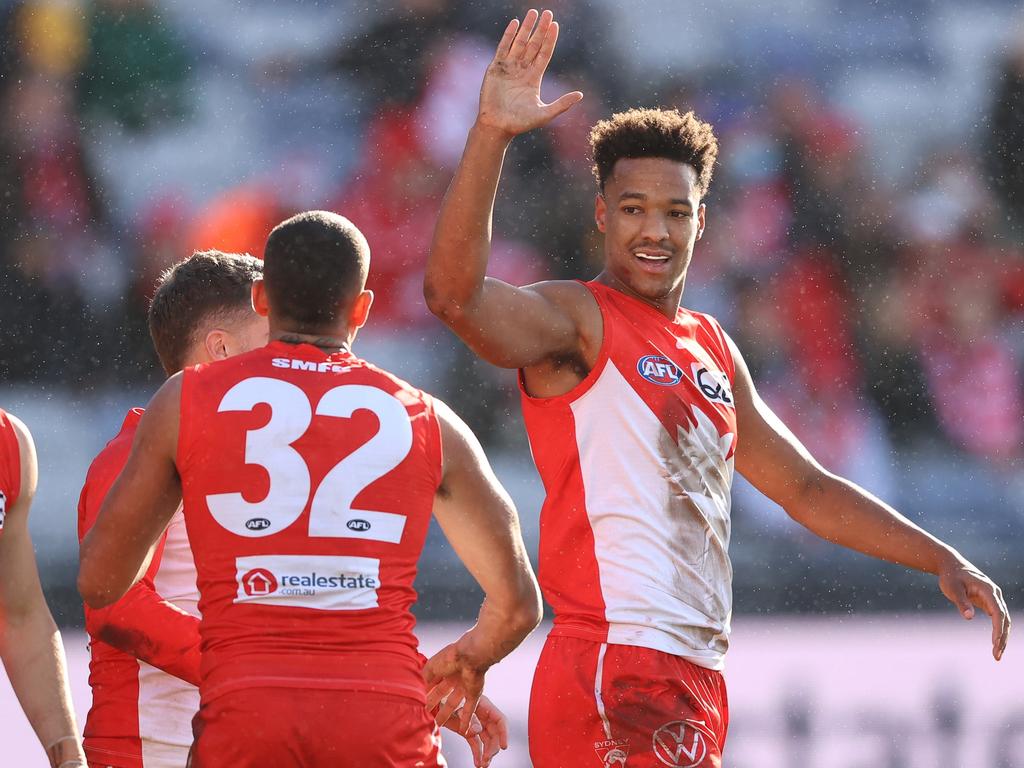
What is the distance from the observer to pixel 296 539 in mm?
2504

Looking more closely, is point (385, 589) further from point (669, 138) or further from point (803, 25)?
point (803, 25)

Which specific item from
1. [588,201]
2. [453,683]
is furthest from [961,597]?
[588,201]

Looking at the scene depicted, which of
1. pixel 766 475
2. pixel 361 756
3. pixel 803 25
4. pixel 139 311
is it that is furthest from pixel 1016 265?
pixel 361 756

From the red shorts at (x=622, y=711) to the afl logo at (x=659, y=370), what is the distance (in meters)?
0.68

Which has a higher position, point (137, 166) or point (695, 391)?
point (137, 166)

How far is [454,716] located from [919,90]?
8.97 meters

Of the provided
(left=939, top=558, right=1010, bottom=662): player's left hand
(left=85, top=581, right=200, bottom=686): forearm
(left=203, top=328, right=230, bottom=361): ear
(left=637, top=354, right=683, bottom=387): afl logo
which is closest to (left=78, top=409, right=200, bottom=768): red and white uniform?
(left=85, top=581, right=200, bottom=686): forearm

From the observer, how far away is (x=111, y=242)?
9438 millimetres

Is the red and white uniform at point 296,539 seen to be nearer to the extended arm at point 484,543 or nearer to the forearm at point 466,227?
the extended arm at point 484,543

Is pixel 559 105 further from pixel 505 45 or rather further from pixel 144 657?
pixel 144 657

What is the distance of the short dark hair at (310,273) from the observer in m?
2.72

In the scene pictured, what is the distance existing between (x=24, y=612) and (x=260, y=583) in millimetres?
1334

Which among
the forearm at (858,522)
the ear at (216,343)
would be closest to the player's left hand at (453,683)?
the ear at (216,343)

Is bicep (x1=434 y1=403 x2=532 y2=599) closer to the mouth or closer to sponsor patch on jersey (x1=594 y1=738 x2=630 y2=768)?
sponsor patch on jersey (x1=594 y1=738 x2=630 y2=768)
